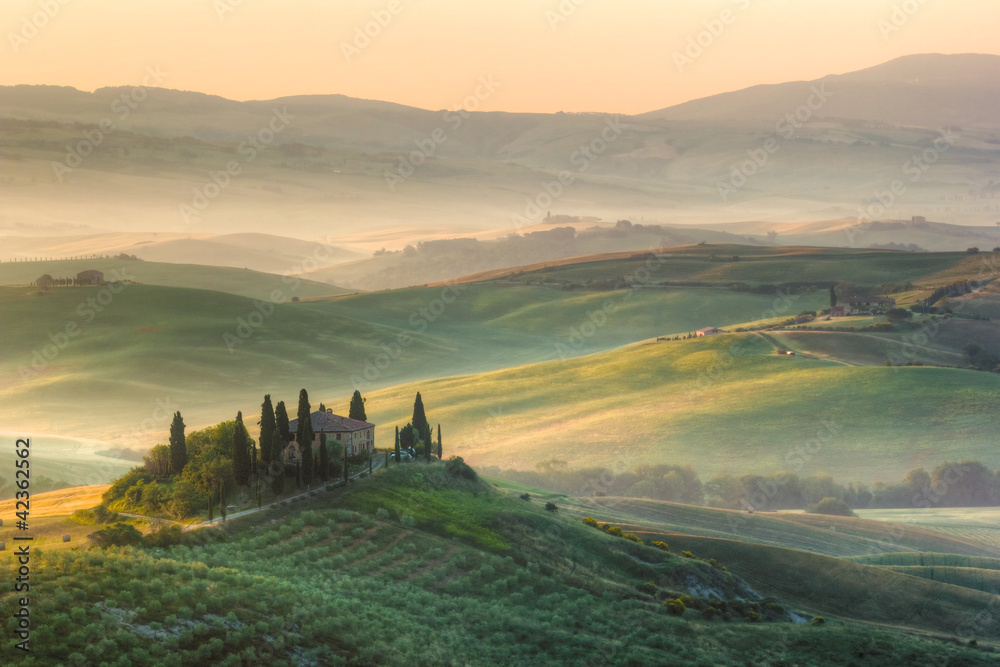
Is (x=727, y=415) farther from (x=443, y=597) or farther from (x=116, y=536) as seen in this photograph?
(x=116, y=536)

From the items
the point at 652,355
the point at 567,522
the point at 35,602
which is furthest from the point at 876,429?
the point at 35,602

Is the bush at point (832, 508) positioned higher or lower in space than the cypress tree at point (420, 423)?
lower

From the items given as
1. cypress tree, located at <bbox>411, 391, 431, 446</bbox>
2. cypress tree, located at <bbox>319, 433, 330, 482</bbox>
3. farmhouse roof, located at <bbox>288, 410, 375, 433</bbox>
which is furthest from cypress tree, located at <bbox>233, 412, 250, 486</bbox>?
cypress tree, located at <bbox>411, 391, 431, 446</bbox>

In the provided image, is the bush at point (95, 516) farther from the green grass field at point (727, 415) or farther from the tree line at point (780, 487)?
the green grass field at point (727, 415)

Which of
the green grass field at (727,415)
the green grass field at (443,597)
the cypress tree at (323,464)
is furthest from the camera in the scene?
the green grass field at (727,415)

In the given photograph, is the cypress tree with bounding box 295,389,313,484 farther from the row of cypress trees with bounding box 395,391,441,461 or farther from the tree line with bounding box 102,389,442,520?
the row of cypress trees with bounding box 395,391,441,461

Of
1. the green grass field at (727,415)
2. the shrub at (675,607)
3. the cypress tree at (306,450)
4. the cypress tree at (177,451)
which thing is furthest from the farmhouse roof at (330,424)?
the green grass field at (727,415)

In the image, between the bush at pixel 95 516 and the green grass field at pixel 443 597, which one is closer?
the green grass field at pixel 443 597

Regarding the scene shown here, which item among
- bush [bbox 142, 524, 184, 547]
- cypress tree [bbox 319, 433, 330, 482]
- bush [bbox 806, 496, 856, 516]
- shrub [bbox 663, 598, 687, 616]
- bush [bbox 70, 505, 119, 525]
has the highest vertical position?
cypress tree [bbox 319, 433, 330, 482]
